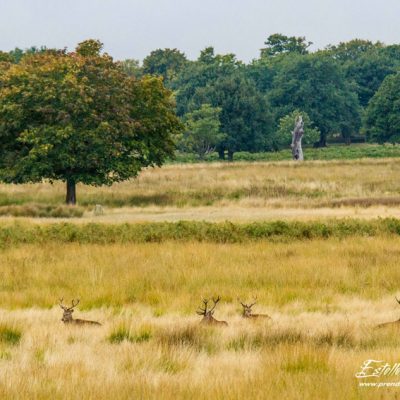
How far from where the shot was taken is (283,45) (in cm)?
15775

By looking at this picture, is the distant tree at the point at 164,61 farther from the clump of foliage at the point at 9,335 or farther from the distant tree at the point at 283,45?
the clump of foliage at the point at 9,335

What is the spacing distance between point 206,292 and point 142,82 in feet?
102

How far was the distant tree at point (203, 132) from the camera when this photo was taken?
83938mm

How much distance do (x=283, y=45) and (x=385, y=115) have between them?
6959 cm

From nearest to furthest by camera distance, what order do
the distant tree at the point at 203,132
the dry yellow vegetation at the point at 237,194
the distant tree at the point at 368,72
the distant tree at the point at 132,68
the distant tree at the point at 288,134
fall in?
the dry yellow vegetation at the point at 237,194
the distant tree at the point at 203,132
the distant tree at the point at 288,134
the distant tree at the point at 368,72
the distant tree at the point at 132,68

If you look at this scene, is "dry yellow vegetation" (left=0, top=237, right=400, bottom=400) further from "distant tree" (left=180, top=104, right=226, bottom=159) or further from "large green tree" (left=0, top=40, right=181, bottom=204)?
"distant tree" (left=180, top=104, right=226, bottom=159)

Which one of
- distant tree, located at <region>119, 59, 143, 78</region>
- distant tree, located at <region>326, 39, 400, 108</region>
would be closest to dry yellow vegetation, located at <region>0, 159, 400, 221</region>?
distant tree, located at <region>326, 39, 400, 108</region>

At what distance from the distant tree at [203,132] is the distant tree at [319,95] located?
21420mm

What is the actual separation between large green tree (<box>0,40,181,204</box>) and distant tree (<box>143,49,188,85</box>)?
10511 cm

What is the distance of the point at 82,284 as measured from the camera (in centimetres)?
1524

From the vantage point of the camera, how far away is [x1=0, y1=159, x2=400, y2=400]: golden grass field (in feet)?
22.1

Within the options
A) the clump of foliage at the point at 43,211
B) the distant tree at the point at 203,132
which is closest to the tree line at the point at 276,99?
the distant tree at the point at 203,132

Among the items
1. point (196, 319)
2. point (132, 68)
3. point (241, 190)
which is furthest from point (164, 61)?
point (196, 319)

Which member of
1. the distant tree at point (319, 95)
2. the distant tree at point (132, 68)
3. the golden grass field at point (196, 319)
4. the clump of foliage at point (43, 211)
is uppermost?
the distant tree at point (132, 68)
